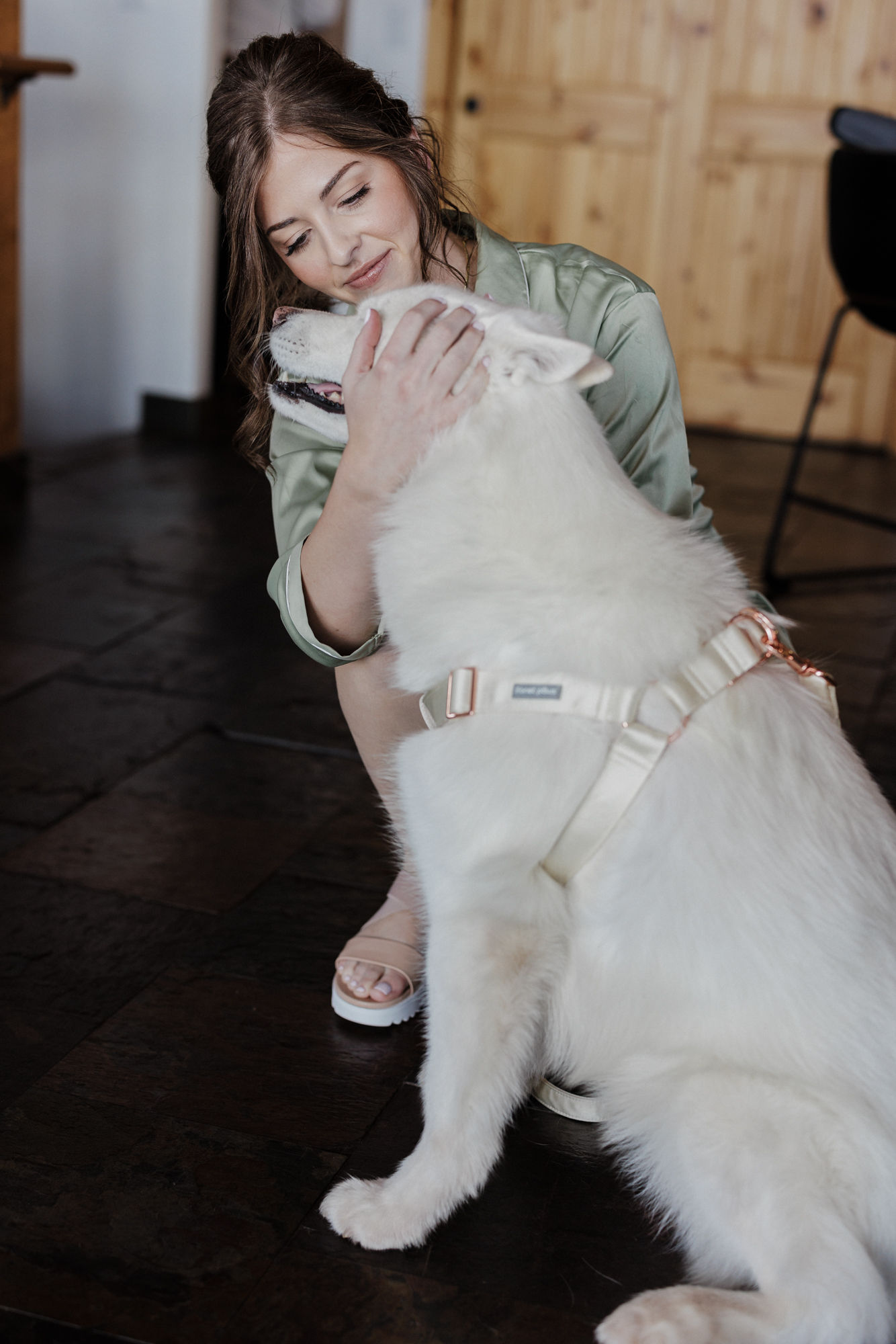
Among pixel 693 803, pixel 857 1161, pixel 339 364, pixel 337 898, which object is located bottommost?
pixel 337 898

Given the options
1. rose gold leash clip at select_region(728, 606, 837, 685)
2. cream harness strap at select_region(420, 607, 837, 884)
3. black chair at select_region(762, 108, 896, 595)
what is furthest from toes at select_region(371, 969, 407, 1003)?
black chair at select_region(762, 108, 896, 595)

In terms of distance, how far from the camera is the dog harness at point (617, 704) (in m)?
1.21

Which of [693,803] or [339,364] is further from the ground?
[339,364]

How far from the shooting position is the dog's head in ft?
4.19

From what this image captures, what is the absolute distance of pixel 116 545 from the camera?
147 inches

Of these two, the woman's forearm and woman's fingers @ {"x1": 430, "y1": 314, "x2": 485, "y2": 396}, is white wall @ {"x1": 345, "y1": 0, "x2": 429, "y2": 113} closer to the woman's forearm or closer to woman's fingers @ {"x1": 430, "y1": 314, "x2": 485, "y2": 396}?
the woman's forearm

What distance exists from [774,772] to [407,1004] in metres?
0.67

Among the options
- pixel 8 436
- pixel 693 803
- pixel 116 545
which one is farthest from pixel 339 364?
pixel 8 436

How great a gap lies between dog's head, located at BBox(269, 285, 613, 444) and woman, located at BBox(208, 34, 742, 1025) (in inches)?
1.6

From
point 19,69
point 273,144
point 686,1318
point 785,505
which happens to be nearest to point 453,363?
point 273,144

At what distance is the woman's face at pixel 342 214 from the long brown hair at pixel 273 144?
2 centimetres

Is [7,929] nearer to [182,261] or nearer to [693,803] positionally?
[693,803]

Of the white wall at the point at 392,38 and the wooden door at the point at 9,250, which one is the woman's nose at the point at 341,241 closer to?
the wooden door at the point at 9,250

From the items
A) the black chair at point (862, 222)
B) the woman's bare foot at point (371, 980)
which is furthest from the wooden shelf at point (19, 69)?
the woman's bare foot at point (371, 980)
